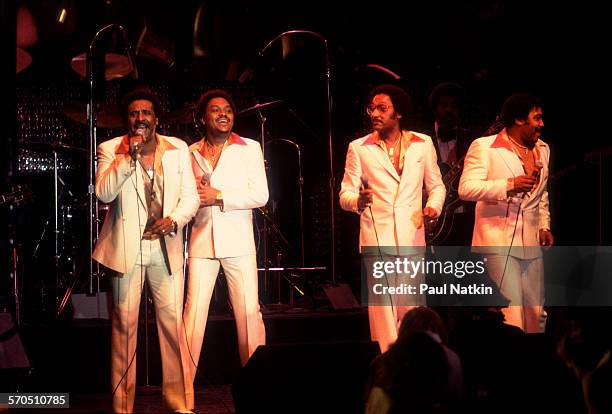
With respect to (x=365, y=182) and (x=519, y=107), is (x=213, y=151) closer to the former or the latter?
(x=365, y=182)

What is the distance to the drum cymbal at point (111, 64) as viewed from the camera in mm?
9164

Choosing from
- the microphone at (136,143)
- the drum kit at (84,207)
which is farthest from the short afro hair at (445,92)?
the microphone at (136,143)

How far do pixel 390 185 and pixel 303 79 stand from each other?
3.52 m

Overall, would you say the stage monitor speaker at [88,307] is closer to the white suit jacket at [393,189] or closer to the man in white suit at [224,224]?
the man in white suit at [224,224]

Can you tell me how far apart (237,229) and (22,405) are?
1.91 meters

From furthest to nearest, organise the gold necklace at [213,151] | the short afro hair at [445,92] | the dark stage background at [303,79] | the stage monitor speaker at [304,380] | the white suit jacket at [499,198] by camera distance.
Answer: the dark stage background at [303,79], the short afro hair at [445,92], the gold necklace at [213,151], the white suit jacket at [499,198], the stage monitor speaker at [304,380]

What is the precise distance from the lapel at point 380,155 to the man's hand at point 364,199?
0.29m

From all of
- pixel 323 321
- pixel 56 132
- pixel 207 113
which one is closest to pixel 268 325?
pixel 323 321

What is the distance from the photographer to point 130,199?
19.3ft

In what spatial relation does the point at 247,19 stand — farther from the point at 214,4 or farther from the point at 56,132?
the point at 56,132

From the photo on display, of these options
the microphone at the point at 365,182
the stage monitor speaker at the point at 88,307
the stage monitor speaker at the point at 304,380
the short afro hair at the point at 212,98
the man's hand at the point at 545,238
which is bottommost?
the stage monitor speaker at the point at 304,380

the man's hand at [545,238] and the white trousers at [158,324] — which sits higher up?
the man's hand at [545,238]

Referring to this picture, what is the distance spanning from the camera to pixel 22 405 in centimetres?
531

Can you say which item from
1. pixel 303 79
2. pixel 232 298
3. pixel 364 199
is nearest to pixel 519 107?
pixel 364 199
